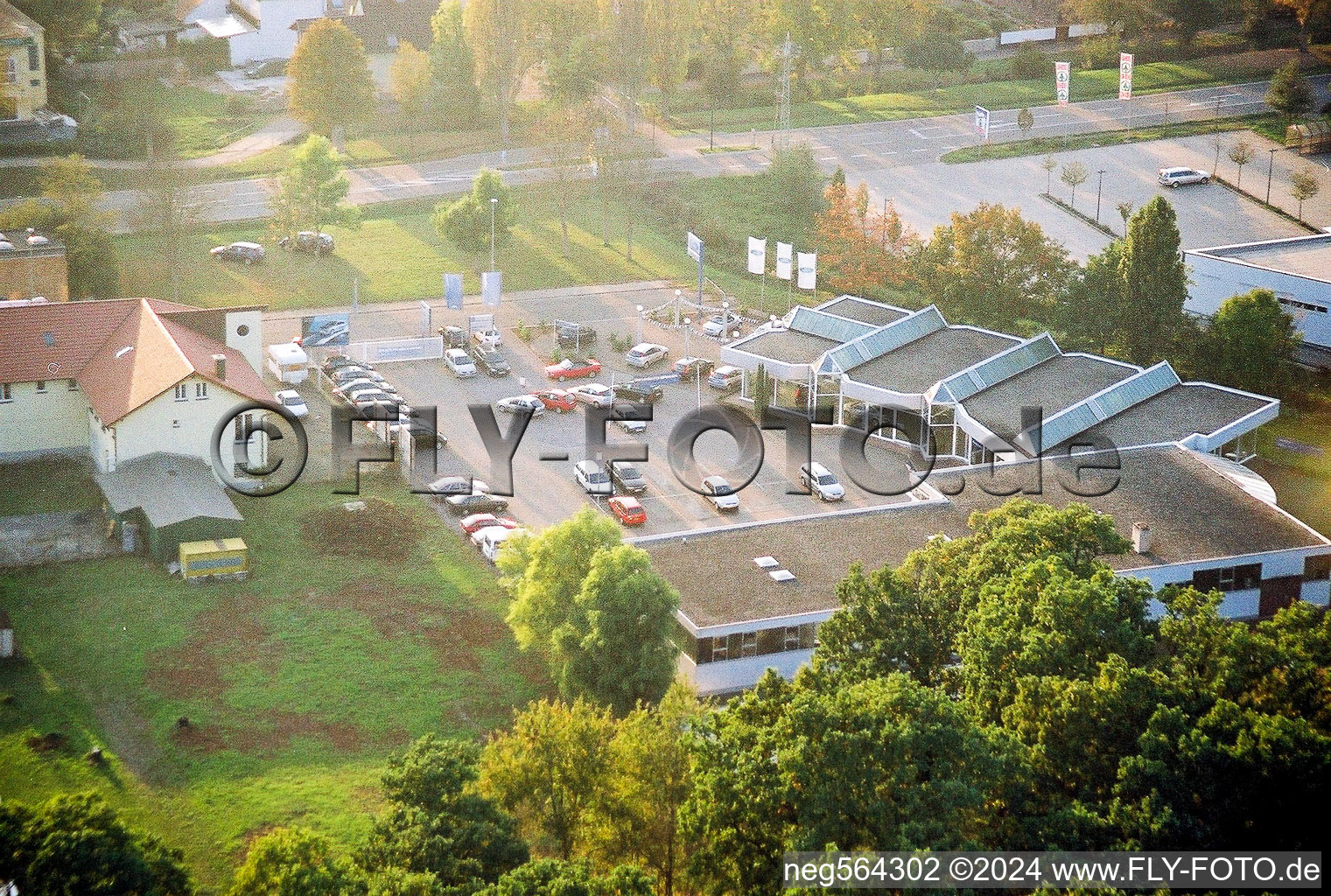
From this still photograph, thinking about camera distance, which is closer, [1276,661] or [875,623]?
[1276,661]

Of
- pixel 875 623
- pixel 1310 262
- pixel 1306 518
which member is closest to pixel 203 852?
pixel 875 623

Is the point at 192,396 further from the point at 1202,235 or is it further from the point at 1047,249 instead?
the point at 1202,235

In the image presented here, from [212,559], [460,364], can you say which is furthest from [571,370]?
[212,559]

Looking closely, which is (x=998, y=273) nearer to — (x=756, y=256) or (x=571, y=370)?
(x=756, y=256)

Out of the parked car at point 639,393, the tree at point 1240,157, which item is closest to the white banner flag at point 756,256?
the parked car at point 639,393

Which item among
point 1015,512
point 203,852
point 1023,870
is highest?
point 1015,512

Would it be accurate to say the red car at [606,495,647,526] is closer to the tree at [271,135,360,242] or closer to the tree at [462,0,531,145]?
the tree at [271,135,360,242]
